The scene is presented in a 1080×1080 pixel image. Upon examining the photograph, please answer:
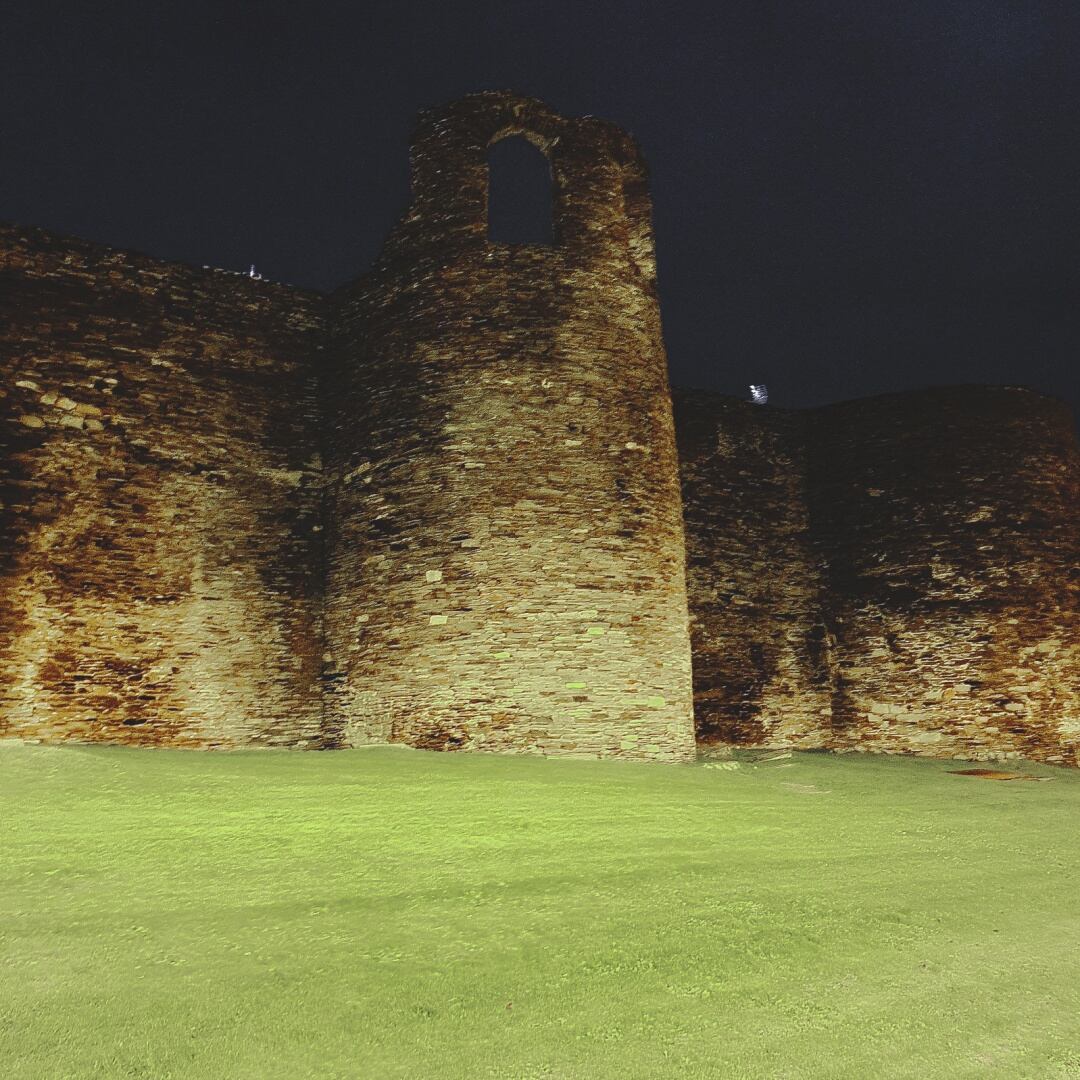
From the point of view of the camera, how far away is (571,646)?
23.6 feet

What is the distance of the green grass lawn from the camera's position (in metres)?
2.23

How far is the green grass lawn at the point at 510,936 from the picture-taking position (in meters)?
2.23

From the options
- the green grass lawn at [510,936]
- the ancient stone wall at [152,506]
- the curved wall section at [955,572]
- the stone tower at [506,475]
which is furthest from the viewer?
the curved wall section at [955,572]

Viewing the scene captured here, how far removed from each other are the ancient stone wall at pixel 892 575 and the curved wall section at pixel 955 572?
18mm

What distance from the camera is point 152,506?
789 cm

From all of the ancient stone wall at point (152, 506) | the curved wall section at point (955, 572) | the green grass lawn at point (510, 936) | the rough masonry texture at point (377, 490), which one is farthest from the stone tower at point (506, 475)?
the curved wall section at point (955, 572)

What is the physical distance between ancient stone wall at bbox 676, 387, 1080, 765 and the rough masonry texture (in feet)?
1.97

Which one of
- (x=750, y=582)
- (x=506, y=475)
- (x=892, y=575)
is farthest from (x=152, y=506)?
(x=892, y=575)

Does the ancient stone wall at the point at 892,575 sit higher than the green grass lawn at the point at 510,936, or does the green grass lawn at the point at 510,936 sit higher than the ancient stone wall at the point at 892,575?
the ancient stone wall at the point at 892,575

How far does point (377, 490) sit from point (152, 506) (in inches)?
76.9

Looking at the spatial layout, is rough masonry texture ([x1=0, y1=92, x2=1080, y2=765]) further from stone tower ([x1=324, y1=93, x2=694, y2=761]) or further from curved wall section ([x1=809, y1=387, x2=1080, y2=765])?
curved wall section ([x1=809, y1=387, x2=1080, y2=765])

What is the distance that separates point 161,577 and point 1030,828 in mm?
6753

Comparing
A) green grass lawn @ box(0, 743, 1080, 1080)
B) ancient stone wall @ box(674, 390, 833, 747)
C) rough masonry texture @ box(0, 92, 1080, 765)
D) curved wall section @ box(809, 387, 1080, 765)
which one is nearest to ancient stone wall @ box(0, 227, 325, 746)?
rough masonry texture @ box(0, 92, 1080, 765)

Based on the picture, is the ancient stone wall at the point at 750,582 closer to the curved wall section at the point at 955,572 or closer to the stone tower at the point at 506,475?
the curved wall section at the point at 955,572
